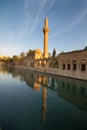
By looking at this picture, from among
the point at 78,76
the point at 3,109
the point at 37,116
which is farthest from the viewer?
the point at 78,76

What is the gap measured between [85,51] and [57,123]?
1683cm

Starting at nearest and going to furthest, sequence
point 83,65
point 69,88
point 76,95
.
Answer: point 76,95
point 69,88
point 83,65

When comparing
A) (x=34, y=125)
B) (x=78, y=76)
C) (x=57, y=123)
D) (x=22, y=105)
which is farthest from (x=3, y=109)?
(x=78, y=76)

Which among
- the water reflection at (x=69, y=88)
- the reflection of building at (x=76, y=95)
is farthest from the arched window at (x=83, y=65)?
the reflection of building at (x=76, y=95)

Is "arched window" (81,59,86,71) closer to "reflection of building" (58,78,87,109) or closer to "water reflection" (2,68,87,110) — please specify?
"water reflection" (2,68,87,110)

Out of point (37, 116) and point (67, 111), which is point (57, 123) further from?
point (67, 111)

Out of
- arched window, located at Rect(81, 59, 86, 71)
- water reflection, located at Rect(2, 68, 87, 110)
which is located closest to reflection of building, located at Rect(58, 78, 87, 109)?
water reflection, located at Rect(2, 68, 87, 110)

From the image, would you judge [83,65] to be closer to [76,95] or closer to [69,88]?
[69,88]

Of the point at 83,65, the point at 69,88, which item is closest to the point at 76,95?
the point at 69,88

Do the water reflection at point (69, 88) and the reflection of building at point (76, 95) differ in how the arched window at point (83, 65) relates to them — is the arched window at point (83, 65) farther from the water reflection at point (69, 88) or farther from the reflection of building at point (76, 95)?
the reflection of building at point (76, 95)

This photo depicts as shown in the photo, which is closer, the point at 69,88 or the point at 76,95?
the point at 76,95

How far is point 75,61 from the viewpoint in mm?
24078

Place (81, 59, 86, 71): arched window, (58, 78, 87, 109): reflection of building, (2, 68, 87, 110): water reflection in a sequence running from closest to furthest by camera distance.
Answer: (58, 78, 87, 109): reflection of building → (2, 68, 87, 110): water reflection → (81, 59, 86, 71): arched window

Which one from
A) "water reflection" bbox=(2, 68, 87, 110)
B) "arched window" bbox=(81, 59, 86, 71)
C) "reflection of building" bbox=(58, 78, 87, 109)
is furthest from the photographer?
"arched window" bbox=(81, 59, 86, 71)
